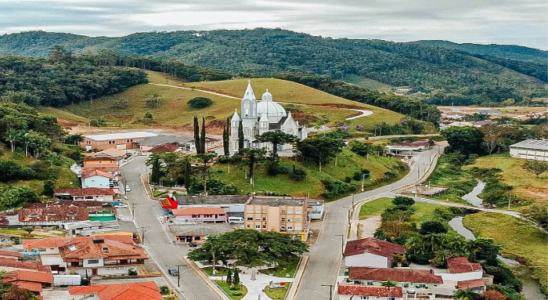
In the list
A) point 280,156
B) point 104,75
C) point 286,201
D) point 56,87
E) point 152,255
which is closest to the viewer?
point 152,255

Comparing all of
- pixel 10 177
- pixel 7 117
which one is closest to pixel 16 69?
pixel 7 117

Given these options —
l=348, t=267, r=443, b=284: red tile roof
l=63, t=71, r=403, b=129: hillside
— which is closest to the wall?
l=348, t=267, r=443, b=284: red tile roof

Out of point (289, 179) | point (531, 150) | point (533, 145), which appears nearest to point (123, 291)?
point (289, 179)

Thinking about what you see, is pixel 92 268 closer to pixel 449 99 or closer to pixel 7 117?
pixel 7 117

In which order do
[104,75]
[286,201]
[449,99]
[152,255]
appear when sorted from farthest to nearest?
1. [449,99]
2. [104,75]
3. [286,201]
4. [152,255]

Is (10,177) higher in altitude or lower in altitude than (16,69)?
lower

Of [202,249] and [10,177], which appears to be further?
[10,177]
